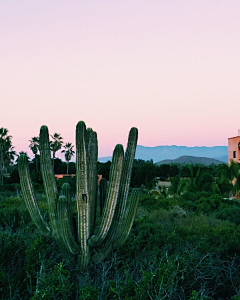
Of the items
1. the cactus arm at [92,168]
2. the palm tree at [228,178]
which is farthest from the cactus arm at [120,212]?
the palm tree at [228,178]

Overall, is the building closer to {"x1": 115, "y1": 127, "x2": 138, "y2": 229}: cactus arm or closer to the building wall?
the building wall

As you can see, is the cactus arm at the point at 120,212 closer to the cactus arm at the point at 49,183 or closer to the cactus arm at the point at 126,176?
the cactus arm at the point at 126,176

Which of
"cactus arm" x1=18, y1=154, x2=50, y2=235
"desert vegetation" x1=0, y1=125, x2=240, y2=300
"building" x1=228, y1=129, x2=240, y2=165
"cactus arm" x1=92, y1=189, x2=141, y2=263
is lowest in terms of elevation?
"desert vegetation" x1=0, y1=125, x2=240, y2=300

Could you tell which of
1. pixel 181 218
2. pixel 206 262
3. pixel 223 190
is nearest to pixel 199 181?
pixel 223 190

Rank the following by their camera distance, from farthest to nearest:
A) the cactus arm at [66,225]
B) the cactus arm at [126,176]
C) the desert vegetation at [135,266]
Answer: the cactus arm at [126,176] → the cactus arm at [66,225] → the desert vegetation at [135,266]

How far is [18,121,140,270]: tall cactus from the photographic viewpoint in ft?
18.1

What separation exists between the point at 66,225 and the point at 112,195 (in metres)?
0.90

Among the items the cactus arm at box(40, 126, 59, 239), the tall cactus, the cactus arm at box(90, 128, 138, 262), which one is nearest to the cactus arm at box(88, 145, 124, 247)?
the tall cactus

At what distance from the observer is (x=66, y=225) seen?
552 cm

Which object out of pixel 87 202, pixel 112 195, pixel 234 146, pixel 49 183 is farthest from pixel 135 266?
pixel 234 146

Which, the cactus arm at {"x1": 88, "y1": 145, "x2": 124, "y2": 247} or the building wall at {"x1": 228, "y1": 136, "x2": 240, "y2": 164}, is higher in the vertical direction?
the building wall at {"x1": 228, "y1": 136, "x2": 240, "y2": 164}

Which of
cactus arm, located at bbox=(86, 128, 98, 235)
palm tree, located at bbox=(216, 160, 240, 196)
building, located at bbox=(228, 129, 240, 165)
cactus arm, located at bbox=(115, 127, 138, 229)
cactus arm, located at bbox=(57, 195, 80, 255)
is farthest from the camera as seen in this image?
building, located at bbox=(228, 129, 240, 165)

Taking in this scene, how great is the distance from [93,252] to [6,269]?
4.93 feet

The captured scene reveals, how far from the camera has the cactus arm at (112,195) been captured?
564cm
